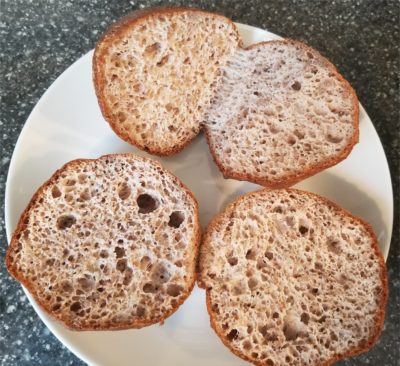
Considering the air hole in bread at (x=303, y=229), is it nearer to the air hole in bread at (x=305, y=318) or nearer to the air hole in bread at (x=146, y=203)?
the air hole in bread at (x=305, y=318)

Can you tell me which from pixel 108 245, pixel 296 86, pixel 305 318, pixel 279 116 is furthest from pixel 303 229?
pixel 108 245

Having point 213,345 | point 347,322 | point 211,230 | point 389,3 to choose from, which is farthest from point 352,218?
point 389,3

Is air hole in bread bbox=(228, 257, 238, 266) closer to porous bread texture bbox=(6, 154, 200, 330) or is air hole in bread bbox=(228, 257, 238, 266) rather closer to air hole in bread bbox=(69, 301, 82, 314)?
porous bread texture bbox=(6, 154, 200, 330)

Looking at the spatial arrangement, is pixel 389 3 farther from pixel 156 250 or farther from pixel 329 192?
pixel 156 250

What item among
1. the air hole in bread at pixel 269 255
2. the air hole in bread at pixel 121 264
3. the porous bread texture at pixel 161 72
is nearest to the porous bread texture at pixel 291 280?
the air hole in bread at pixel 269 255

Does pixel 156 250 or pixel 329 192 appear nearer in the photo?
pixel 156 250

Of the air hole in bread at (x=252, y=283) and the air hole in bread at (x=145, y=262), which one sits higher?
the air hole in bread at (x=252, y=283)
